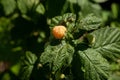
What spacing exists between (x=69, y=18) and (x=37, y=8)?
1.38 ft

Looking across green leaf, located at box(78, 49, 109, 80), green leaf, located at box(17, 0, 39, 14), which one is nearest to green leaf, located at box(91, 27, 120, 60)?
green leaf, located at box(78, 49, 109, 80)

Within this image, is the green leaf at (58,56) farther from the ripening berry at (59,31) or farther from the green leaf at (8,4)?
the green leaf at (8,4)

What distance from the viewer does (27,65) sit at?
2018 millimetres

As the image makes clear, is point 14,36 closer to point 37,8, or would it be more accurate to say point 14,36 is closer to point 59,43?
point 37,8

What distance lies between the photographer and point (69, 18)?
1846mm

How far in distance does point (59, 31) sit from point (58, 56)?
5.6 inches

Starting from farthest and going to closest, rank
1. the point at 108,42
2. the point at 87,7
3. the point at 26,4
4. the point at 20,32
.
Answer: the point at 20,32 → the point at 87,7 → the point at 26,4 → the point at 108,42

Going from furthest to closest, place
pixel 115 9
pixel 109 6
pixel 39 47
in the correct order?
pixel 109 6 < pixel 115 9 < pixel 39 47

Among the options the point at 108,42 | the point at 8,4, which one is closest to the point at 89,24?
the point at 108,42

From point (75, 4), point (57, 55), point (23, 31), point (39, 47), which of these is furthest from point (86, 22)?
point (23, 31)

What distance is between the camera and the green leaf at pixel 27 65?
197 cm

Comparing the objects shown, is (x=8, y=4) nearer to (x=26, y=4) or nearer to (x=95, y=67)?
(x=26, y=4)

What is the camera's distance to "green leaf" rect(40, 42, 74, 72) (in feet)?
5.57

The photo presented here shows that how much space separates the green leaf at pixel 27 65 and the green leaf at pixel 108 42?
1.45 ft
